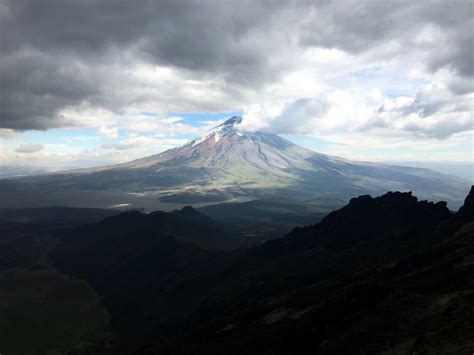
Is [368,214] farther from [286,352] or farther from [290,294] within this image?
[286,352]

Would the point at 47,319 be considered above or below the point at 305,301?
below

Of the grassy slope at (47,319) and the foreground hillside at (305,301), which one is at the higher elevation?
the foreground hillside at (305,301)

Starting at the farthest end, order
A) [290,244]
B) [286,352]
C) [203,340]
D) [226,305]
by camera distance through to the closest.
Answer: [290,244]
[226,305]
[203,340]
[286,352]

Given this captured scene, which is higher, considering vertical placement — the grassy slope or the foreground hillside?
the foreground hillside

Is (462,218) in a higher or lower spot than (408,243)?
higher

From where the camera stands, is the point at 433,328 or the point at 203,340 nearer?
the point at 433,328

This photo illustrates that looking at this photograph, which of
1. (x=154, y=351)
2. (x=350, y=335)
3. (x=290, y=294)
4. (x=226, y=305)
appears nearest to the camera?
(x=350, y=335)

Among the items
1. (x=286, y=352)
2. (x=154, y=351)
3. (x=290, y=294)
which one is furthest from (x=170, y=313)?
(x=286, y=352)

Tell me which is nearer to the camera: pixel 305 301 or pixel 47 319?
pixel 305 301

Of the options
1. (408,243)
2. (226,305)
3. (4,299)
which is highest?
(408,243)

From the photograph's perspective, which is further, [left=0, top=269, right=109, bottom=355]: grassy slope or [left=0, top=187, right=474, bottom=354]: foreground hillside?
[left=0, top=269, right=109, bottom=355]: grassy slope

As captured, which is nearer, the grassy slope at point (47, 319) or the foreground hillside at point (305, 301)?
the foreground hillside at point (305, 301)
